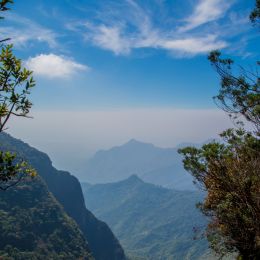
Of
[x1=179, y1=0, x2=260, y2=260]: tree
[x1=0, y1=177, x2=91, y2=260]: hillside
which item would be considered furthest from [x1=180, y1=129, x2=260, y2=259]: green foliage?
[x1=0, y1=177, x2=91, y2=260]: hillside

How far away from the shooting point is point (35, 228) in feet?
425

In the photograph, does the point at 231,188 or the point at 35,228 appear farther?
the point at 35,228

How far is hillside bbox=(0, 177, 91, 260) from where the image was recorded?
11350cm

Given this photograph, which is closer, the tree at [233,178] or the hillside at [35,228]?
the tree at [233,178]

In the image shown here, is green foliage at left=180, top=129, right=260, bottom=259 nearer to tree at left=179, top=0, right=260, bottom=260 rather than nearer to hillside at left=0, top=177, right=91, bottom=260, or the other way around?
tree at left=179, top=0, right=260, bottom=260

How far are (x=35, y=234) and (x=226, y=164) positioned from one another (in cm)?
12184

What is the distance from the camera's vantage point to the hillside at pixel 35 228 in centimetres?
11350

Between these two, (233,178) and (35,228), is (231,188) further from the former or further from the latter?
(35,228)

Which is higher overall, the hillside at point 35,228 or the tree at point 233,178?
the tree at point 233,178

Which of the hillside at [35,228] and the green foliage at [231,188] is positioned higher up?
the green foliage at [231,188]

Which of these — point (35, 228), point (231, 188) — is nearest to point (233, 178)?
point (231, 188)

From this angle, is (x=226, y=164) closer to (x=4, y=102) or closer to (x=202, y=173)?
(x=202, y=173)

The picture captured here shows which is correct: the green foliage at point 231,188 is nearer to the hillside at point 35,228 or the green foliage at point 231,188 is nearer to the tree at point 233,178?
the tree at point 233,178

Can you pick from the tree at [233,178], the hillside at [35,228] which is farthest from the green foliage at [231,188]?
the hillside at [35,228]
